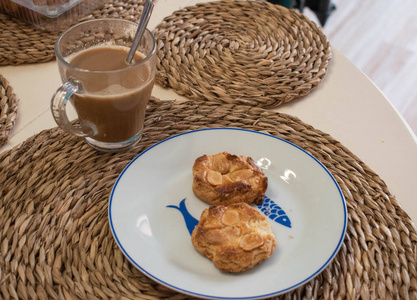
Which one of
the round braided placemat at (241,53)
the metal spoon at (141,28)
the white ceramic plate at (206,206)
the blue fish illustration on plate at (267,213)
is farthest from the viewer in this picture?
the round braided placemat at (241,53)

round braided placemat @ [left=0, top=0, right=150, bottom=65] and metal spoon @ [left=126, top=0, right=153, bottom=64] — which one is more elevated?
metal spoon @ [left=126, top=0, right=153, bottom=64]

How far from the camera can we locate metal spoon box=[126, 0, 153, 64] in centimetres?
94

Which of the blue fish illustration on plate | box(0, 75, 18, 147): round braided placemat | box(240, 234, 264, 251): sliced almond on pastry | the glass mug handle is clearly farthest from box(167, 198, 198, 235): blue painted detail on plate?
box(0, 75, 18, 147): round braided placemat

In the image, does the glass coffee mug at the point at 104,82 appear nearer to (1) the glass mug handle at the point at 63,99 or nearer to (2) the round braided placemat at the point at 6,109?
(1) the glass mug handle at the point at 63,99

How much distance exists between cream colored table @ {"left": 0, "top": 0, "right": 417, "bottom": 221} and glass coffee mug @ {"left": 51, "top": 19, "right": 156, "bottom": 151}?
15 cm

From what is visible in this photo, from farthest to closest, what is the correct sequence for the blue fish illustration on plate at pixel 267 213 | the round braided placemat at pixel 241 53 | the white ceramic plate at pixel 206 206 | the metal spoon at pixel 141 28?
the round braided placemat at pixel 241 53
the metal spoon at pixel 141 28
the blue fish illustration on plate at pixel 267 213
the white ceramic plate at pixel 206 206

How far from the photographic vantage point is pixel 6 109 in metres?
1.04

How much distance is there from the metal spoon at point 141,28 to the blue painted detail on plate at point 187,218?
302 mm

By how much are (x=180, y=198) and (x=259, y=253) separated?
0.19 m

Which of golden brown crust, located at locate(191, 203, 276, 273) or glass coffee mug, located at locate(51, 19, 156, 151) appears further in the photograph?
glass coffee mug, located at locate(51, 19, 156, 151)

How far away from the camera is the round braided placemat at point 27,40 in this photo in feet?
3.86

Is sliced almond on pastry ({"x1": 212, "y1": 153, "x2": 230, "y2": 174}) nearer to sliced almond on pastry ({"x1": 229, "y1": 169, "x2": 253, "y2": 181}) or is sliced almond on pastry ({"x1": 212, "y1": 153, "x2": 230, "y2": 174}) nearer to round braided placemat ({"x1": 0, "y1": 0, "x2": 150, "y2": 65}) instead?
sliced almond on pastry ({"x1": 229, "y1": 169, "x2": 253, "y2": 181})

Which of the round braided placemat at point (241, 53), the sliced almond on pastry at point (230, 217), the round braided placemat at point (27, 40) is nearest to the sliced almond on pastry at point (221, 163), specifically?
the sliced almond on pastry at point (230, 217)

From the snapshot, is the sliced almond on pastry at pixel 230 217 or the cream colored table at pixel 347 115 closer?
the sliced almond on pastry at pixel 230 217
